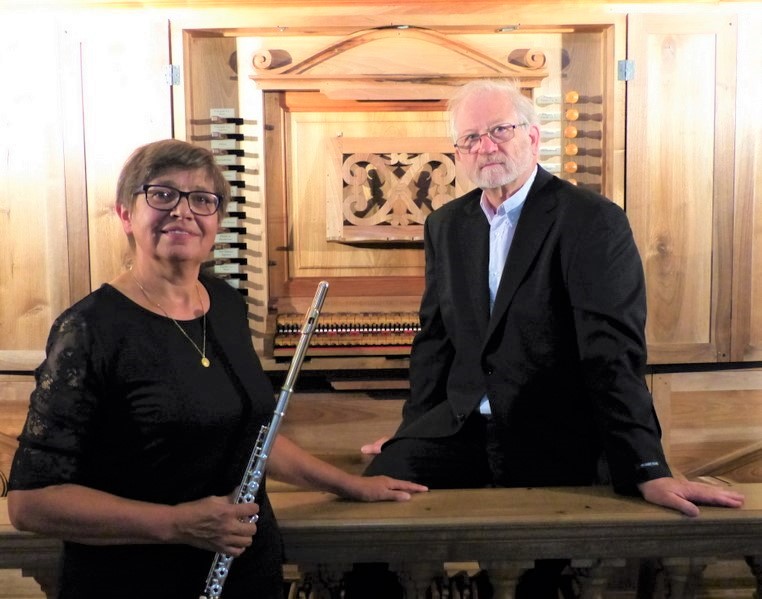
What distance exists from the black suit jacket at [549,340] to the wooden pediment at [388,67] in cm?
117

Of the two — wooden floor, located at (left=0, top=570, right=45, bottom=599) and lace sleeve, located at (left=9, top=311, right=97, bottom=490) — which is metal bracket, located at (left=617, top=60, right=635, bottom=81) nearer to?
lace sleeve, located at (left=9, top=311, right=97, bottom=490)

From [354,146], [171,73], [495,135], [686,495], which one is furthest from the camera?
[354,146]

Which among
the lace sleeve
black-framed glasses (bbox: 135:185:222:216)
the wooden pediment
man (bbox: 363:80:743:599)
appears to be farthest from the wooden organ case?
the lace sleeve

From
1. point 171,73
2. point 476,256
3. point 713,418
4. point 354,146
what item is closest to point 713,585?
point 713,418

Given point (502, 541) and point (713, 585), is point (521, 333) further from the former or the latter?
point (713, 585)

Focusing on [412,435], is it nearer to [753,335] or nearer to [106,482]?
[106,482]

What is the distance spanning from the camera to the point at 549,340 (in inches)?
80.3

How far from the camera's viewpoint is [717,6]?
3.30m

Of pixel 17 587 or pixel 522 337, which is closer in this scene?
pixel 522 337

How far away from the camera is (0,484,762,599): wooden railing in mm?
1455

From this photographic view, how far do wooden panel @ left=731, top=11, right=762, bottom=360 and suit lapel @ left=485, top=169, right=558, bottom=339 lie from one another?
5.19ft

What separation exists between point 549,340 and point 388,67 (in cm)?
171

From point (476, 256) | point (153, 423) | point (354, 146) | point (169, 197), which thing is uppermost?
point (354, 146)

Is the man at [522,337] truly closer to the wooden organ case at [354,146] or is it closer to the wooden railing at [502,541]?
the wooden railing at [502,541]
